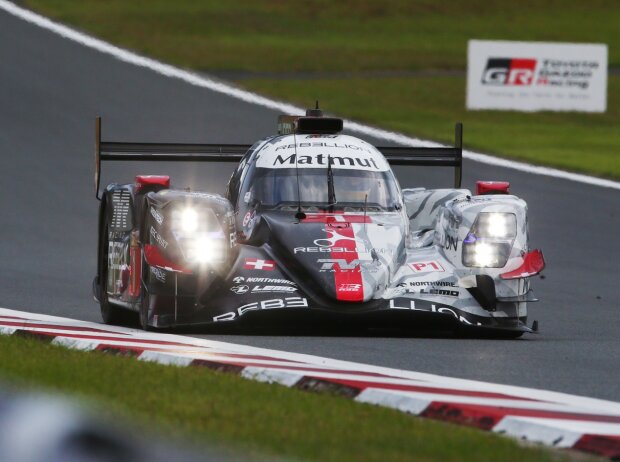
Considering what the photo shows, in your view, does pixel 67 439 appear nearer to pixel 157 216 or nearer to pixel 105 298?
pixel 157 216

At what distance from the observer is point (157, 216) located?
9.80 m

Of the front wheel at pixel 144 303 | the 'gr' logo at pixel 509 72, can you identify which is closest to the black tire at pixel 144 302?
the front wheel at pixel 144 303

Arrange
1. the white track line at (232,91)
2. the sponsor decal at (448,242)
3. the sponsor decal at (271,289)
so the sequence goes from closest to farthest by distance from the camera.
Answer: the sponsor decal at (271,289), the sponsor decal at (448,242), the white track line at (232,91)

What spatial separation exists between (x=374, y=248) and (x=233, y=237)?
0.88 metres

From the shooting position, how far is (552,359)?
858 cm

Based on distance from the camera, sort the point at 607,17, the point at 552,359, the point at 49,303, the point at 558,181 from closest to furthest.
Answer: the point at 552,359 < the point at 49,303 < the point at 558,181 < the point at 607,17

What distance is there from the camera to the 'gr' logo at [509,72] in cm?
2980

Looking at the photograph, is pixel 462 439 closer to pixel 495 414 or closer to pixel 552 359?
pixel 495 414

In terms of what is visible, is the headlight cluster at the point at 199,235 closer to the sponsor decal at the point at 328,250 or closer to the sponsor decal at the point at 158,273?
the sponsor decal at the point at 158,273

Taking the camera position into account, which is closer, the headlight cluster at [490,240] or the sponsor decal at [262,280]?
the sponsor decal at [262,280]

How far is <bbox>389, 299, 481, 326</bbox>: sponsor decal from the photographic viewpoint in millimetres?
9508

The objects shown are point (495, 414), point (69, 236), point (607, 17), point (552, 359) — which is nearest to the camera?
point (495, 414)

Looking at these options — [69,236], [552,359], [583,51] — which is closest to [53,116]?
[69,236]

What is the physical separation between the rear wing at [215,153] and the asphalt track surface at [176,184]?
4.03ft
